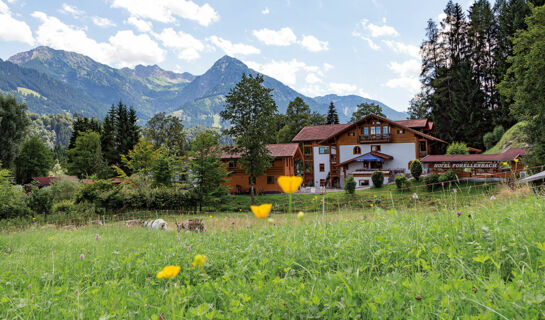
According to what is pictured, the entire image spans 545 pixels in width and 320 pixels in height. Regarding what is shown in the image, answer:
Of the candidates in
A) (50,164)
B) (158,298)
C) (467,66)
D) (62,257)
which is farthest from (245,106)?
(50,164)

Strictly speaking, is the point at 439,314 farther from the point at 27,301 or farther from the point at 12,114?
the point at 12,114

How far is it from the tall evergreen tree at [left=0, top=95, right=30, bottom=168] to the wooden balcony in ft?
146

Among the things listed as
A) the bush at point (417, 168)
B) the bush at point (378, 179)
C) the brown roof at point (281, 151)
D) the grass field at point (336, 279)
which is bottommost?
the grass field at point (336, 279)

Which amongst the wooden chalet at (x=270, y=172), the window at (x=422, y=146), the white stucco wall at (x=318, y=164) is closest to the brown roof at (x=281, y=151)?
the wooden chalet at (x=270, y=172)

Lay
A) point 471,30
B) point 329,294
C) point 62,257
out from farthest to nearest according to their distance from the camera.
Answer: point 471,30 < point 62,257 < point 329,294

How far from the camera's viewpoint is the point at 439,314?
1.60 meters

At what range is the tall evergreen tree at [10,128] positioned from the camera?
3931 centimetres

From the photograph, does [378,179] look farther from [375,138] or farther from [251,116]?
[251,116]

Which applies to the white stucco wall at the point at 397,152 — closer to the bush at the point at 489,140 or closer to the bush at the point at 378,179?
the bush at the point at 378,179

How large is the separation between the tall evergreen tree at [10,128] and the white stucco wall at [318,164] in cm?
3973

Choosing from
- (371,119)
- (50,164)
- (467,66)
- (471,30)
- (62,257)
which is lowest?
(62,257)

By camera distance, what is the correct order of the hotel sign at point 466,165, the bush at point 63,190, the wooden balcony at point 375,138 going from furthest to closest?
1. the wooden balcony at point 375,138
2. the hotel sign at point 466,165
3. the bush at point 63,190

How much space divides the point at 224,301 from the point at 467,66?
49876 mm

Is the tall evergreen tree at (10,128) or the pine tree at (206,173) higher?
the tall evergreen tree at (10,128)
